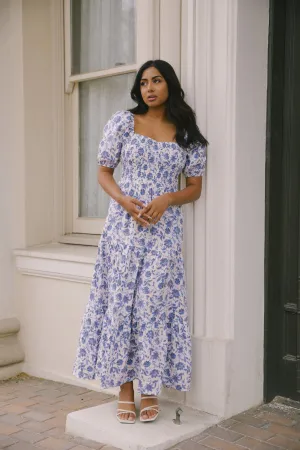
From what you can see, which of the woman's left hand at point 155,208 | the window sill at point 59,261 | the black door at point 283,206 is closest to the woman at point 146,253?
the woman's left hand at point 155,208

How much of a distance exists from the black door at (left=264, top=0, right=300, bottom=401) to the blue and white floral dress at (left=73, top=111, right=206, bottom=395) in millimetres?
510

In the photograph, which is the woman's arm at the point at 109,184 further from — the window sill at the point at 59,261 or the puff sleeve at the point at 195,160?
the window sill at the point at 59,261

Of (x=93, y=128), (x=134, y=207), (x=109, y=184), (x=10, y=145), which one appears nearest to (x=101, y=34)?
(x=93, y=128)

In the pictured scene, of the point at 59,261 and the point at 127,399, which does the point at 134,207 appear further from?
the point at 59,261

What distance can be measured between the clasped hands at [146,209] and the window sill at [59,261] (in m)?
0.86

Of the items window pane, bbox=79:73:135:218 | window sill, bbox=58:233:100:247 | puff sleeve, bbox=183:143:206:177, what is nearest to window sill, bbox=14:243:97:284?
window sill, bbox=58:233:100:247

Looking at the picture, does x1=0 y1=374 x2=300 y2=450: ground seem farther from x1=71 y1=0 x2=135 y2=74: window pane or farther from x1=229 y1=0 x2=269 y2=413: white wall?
x1=71 y1=0 x2=135 y2=74: window pane

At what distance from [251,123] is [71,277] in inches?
60.5

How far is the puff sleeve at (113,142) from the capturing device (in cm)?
333

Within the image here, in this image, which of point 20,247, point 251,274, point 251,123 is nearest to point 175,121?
point 251,123

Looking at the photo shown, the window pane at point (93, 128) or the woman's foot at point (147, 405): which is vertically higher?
the window pane at point (93, 128)

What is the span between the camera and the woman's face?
3.31 m

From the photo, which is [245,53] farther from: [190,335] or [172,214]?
[190,335]

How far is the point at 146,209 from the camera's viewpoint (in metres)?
3.17
